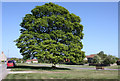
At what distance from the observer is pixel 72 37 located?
1228 inches

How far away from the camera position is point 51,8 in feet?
105

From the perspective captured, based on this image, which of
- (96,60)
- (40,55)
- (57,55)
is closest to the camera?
(40,55)

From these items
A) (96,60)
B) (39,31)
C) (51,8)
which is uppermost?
(51,8)

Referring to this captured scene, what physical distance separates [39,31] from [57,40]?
354 cm

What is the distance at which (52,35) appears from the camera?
30.0 m

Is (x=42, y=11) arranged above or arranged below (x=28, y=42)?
above

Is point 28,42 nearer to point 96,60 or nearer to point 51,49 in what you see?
point 51,49

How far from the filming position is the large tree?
2921 centimetres

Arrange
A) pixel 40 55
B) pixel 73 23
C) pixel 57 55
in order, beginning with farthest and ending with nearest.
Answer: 1. pixel 73 23
2. pixel 57 55
3. pixel 40 55

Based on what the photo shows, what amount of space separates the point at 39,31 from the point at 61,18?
449 centimetres

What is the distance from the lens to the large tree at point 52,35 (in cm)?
2921

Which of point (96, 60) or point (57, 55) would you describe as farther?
point (96, 60)

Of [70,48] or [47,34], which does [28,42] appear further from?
[70,48]

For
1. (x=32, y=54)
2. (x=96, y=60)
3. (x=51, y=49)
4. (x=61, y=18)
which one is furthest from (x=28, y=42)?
(x=96, y=60)
